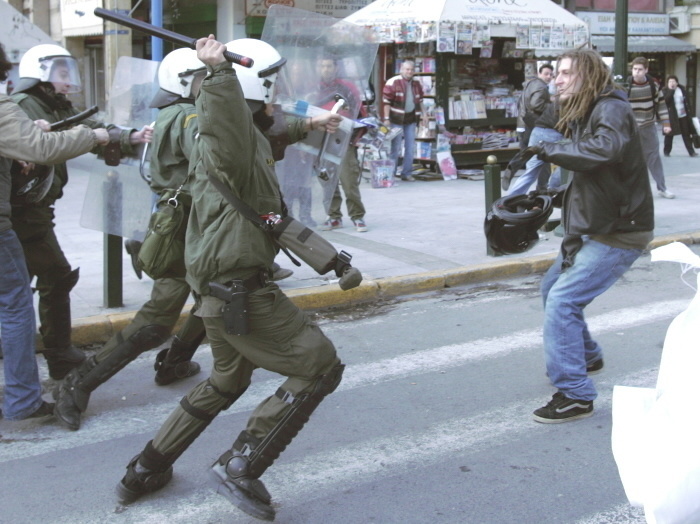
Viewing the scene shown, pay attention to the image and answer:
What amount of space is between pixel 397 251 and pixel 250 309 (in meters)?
5.49

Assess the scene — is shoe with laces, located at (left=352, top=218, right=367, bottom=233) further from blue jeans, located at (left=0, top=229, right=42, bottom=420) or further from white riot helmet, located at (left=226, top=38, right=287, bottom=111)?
white riot helmet, located at (left=226, top=38, right=287, bottom=111)

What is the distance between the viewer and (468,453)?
4348 millimetres

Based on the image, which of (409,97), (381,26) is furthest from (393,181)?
(381,26)

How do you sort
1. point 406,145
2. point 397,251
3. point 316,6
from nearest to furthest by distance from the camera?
point 397,251, point 406,145, point 316,6

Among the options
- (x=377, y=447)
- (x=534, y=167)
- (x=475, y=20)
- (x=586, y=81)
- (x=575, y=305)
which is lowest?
(x=377, y=447)

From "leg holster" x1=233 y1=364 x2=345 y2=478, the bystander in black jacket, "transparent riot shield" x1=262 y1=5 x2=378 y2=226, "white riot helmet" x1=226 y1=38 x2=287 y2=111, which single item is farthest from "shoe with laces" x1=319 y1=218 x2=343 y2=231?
the bystander in black jacket

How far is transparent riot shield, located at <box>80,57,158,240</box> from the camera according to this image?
19.0ft

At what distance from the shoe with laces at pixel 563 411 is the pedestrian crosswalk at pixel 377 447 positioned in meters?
0.07

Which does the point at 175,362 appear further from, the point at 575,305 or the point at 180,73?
the point at 575,305

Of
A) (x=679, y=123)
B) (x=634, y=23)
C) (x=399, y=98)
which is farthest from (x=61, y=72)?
(x=634, y=23)

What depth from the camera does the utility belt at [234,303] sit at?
11.2 feet

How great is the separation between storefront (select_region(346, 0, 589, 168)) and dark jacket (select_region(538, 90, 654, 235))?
370 inches

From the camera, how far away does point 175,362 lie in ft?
17.6

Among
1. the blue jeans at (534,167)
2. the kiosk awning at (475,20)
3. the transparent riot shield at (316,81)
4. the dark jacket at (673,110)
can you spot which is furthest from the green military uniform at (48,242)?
the dark jacket at (673,110)
